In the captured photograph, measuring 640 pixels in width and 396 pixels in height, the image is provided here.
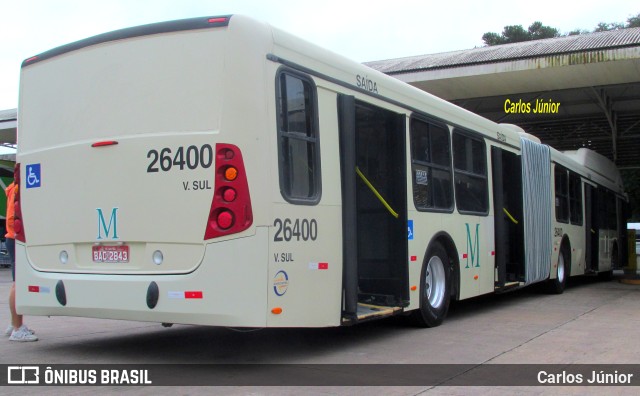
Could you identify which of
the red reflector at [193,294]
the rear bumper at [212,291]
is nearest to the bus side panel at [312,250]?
the rear bumper at [212,291]

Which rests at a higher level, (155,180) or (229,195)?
(155,180)

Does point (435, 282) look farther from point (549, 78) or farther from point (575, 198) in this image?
point (549, 78)

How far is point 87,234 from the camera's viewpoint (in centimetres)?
601

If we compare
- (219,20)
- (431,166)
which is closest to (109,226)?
(219,20)

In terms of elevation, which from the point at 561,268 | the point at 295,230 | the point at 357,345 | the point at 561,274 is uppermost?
the point at 295,230

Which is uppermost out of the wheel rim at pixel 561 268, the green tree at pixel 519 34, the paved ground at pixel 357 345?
the green tree at pixel 519 34

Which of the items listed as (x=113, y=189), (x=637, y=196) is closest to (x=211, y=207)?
(x=113, y=189)

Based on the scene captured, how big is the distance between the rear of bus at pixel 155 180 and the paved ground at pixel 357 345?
0.72 metres

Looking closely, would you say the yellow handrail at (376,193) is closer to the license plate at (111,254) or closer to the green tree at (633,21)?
the license plate at (111,254)

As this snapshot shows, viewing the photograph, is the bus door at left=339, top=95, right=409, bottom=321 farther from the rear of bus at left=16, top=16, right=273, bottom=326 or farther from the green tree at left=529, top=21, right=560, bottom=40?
the green tree at left=529, top=21, right=560, bottom=40

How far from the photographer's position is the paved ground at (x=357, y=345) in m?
5.49

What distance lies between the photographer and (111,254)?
5859 millimetres

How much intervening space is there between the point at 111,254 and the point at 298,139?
1958 mm

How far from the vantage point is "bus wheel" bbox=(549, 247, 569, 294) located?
44.0ft
